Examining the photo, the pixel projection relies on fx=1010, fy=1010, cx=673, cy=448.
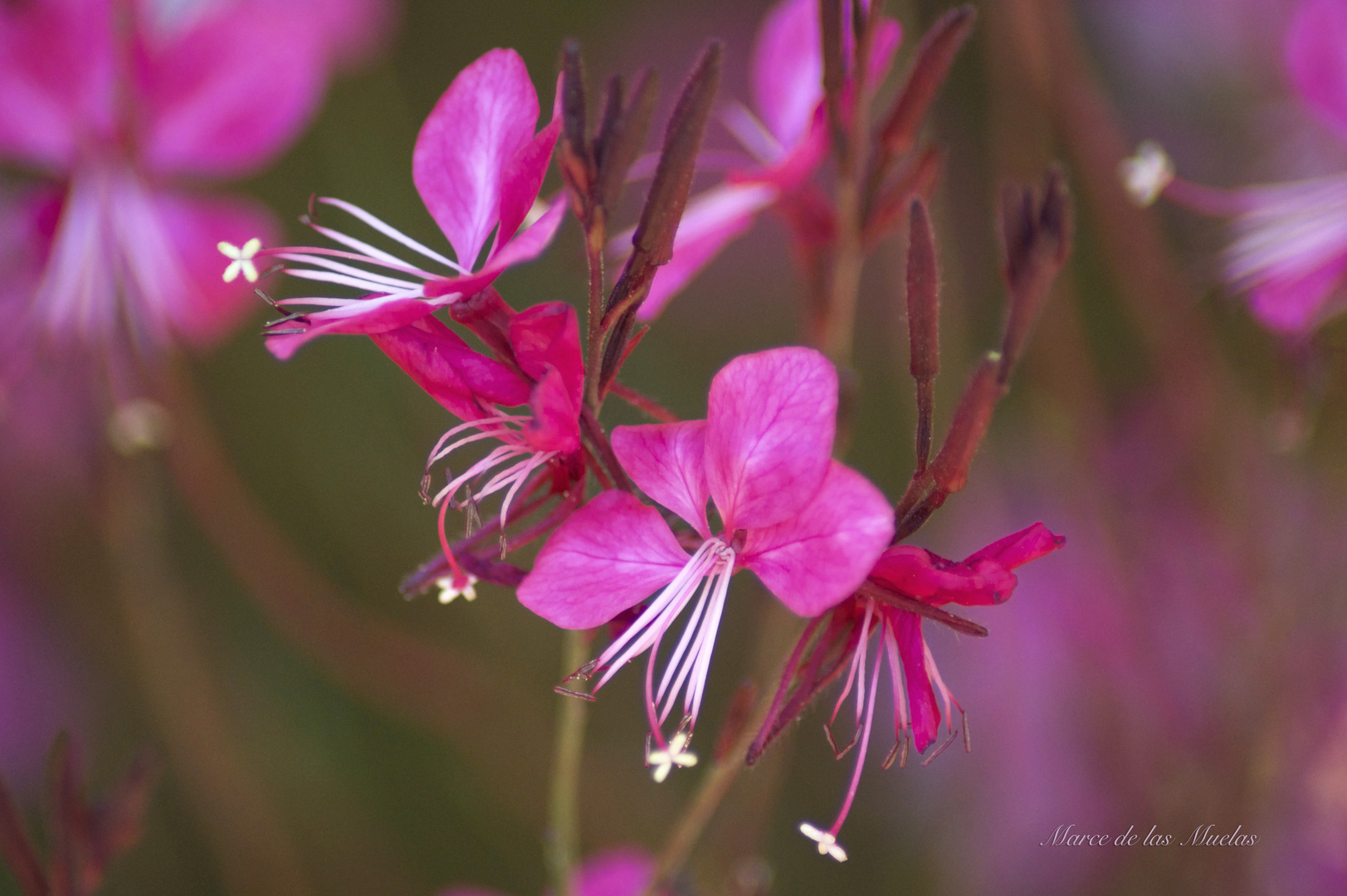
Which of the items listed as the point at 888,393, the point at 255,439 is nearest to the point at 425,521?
the point at 255,439

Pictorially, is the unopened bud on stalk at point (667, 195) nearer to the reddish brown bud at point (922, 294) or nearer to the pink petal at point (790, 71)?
the reddish brown bud at point (922, 294)

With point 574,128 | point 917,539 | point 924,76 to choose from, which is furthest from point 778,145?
point 917,539

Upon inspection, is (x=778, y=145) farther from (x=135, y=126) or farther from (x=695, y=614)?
(x=135, y=126)

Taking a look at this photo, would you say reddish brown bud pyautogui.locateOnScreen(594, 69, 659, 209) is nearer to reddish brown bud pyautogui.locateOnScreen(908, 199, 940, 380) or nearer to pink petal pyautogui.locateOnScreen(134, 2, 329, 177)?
reddish brown bud pyautogui.locateOnScreen(908, 199, 940, 380)

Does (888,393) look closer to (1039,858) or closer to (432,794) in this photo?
(1039,858)

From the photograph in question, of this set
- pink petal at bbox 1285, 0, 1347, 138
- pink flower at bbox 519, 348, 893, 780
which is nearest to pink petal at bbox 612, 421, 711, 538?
pink flower at bbox 519, 348, 893, 780

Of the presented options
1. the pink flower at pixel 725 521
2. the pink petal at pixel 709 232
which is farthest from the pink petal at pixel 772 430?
the pink petal at pixel 709 232

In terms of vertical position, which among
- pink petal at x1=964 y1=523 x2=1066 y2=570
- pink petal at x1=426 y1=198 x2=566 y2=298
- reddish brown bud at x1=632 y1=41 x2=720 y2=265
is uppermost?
reddish brown bud at x1=632 y1=41 x2=720 y2=265
